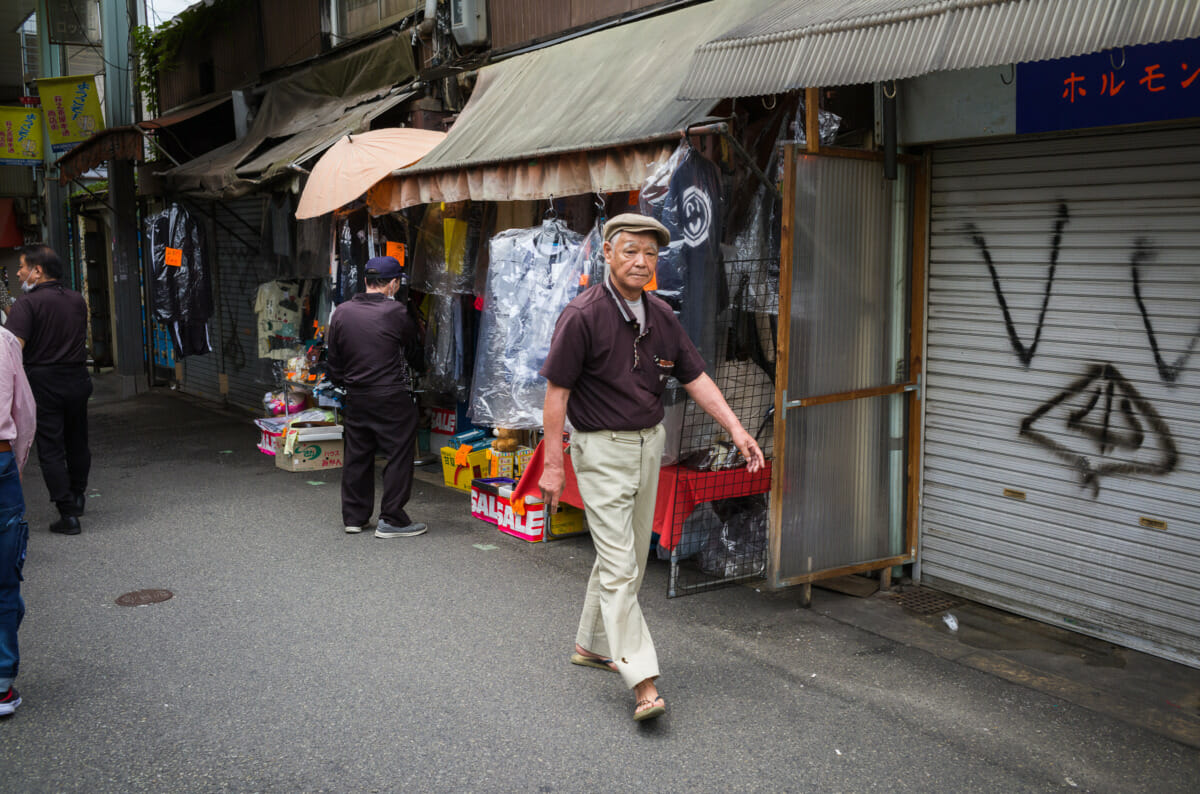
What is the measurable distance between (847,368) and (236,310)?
10.9 meters

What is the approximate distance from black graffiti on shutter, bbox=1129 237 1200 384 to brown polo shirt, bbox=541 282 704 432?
2.42 m

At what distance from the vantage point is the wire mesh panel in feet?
18.9

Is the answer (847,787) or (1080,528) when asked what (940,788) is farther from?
(1080,528)

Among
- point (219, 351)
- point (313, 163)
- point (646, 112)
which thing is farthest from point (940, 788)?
point (219, 351)

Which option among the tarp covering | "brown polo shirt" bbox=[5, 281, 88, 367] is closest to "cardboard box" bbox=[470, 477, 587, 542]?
"brown polo shirt" bbox=[5, 281, 88, 367]

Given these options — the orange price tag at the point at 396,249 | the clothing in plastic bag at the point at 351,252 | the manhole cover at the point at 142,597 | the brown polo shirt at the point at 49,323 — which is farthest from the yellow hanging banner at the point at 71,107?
the manhole cover at the point at 142,597

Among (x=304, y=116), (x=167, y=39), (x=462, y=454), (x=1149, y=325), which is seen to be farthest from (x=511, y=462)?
(x=167, y=39)

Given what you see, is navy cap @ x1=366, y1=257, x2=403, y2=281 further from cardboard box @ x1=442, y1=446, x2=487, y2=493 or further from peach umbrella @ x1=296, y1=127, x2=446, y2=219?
cardboard box @ x1=442, y1=446, x2=487, y2=493

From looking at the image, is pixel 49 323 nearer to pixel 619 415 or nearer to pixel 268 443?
pixel 268 443

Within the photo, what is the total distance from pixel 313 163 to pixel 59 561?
13.8 feet

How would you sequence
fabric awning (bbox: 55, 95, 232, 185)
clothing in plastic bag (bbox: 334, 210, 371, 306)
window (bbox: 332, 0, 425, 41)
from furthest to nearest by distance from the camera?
fabric awning (bbox: 55, 95, 232, 185), window (bbox: 332, 0, 425, 41), clothing in plastic bag (bbox: 334, 210, 371, 306)

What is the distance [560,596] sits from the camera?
5.92 metres

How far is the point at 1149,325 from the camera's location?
482cm

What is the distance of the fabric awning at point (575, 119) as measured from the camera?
608cm
